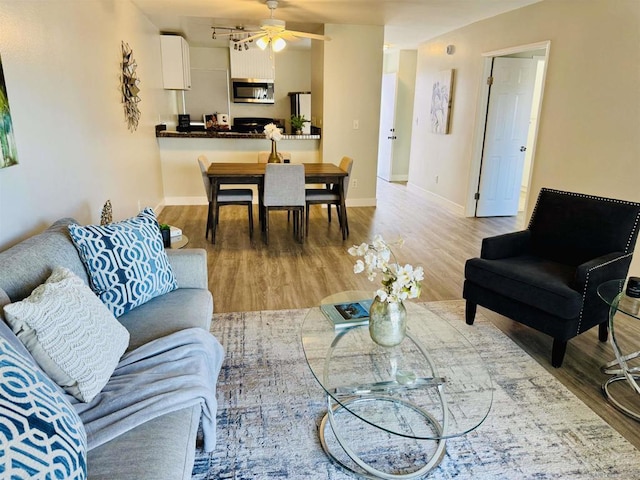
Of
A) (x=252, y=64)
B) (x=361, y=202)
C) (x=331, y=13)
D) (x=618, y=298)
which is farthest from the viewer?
(x=252, y=64)

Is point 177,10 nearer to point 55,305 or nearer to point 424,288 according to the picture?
point 424,288

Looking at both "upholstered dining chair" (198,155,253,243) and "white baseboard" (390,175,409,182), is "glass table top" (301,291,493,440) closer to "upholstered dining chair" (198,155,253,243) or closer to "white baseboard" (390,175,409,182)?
"upholstered dining chair" (198,155,253,243)

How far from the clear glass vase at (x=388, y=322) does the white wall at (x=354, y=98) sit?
4508mm

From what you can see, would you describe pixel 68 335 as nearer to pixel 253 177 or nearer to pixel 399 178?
pixel 253 177

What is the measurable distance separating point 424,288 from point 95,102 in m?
2.96

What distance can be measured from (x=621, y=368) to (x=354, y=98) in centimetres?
470

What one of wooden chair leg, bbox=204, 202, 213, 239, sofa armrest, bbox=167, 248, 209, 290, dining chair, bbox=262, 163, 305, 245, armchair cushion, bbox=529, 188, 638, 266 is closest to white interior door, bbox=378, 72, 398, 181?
dining chair, bbox=262, 163, 305, 245

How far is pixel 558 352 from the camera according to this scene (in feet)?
7.61

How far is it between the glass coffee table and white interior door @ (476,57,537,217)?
13.7ft

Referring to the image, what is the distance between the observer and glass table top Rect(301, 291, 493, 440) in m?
1.58

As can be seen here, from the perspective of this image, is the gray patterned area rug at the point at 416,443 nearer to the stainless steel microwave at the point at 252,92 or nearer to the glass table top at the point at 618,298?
the glass table top at the point at 618,298

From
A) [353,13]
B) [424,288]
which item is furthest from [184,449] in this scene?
[353,13]

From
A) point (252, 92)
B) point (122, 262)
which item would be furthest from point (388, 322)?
Result: point (252, 92)

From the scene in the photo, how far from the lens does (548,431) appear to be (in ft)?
6.11
